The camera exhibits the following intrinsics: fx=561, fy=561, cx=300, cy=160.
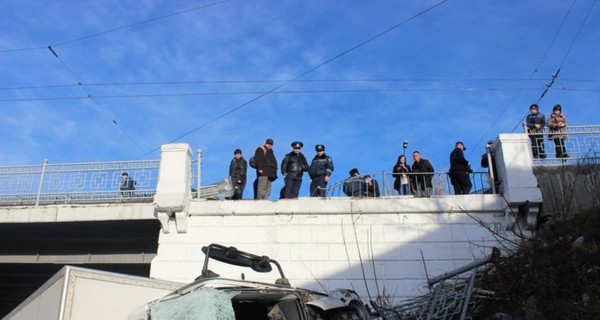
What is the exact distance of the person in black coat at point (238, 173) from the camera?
1284cm

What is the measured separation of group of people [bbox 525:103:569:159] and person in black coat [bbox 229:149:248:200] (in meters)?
6.39

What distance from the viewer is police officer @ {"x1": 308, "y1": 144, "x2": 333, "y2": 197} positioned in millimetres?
12773

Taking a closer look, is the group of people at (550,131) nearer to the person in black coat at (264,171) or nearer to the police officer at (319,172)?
the police officer at (319,172)

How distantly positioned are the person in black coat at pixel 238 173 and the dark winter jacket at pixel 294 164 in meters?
0.92

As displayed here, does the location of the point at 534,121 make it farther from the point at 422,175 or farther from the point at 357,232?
the point at 357,232

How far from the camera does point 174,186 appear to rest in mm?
12016

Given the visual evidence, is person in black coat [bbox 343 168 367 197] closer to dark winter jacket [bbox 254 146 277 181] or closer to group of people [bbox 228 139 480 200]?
group of people [bbox 228 139 480 200]

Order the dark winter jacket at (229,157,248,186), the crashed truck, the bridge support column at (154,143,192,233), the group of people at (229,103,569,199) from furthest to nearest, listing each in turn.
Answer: the dark winter jacket at (229,157,248,186) → the group of people at (229,103,569,199) → the bridge support column at (154,143,192,233) → the crashed truck

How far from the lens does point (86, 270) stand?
5.92 metres

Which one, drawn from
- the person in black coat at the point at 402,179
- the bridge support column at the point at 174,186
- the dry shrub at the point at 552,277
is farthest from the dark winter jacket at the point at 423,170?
the bridge support column at the point at 174,186

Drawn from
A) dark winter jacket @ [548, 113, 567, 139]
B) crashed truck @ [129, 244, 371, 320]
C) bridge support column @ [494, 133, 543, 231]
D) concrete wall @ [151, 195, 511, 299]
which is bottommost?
crashed truck @ [129, 244, 371, 320]

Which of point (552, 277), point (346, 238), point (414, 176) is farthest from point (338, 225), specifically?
point (552, 277)

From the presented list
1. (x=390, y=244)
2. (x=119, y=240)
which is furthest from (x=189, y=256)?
(x=390, y=244)

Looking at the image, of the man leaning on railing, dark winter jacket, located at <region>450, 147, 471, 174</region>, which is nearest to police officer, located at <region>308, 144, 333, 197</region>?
dark winter jacket, located at <region>450, 147, 471, 174</region>
